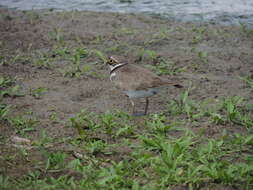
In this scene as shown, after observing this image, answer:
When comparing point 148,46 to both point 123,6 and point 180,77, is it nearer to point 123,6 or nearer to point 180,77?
point 180,77

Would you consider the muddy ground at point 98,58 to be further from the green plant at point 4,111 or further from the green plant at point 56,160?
the green plant at point 56,160

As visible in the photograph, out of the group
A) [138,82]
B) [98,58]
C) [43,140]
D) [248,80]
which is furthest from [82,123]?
[248,80]

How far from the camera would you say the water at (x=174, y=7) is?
11.4 m

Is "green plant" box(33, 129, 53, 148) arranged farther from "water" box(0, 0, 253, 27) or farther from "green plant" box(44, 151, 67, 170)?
"water" box(0, 0, 253, 27)

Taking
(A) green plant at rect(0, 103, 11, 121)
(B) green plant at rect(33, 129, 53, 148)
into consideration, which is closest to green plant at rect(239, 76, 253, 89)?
(B) green plant at rect(33, 129, 53, 148)

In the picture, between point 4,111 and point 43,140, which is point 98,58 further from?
point 43,140

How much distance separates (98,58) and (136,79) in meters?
2.26

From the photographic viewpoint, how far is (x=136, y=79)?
21.3 ft

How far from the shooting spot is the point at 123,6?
12.3m

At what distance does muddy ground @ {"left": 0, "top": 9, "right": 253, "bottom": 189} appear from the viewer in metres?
6.70

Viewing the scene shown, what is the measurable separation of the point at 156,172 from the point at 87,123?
5.22 ft

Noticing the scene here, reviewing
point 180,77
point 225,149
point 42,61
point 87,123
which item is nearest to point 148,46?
point 180,77

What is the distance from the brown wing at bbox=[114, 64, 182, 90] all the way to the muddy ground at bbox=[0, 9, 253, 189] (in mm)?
442

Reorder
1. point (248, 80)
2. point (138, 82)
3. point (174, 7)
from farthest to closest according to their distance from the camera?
point (174, 7) → point (248, 80) → point (138, 82)
